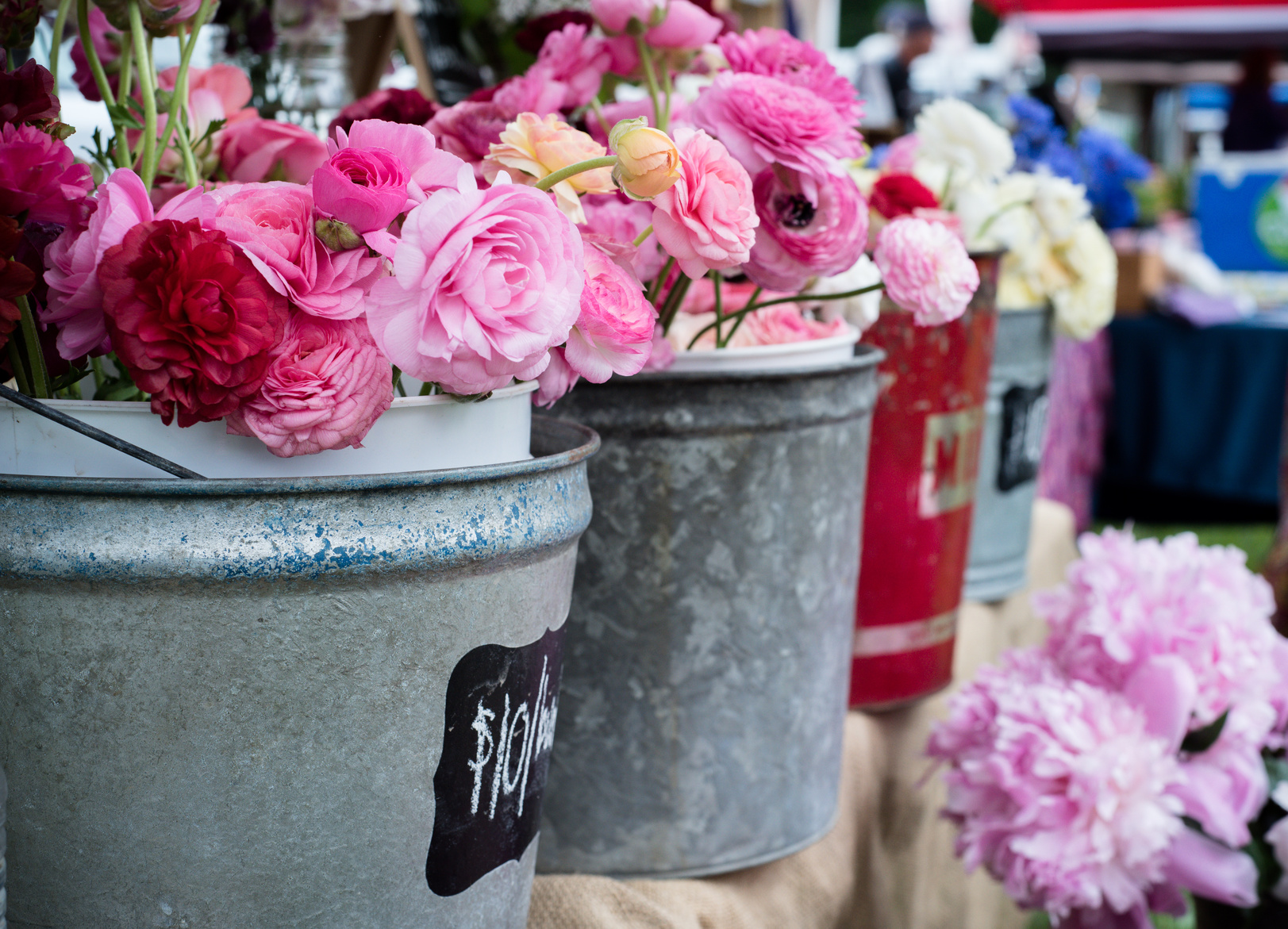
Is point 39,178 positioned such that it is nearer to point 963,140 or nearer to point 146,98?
point 146,98

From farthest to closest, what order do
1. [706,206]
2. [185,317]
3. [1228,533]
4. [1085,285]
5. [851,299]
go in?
[1228,533], [1085,285], [851,299], [706,206], [185,317]

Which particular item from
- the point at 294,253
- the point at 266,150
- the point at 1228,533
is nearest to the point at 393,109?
the point at 266,150

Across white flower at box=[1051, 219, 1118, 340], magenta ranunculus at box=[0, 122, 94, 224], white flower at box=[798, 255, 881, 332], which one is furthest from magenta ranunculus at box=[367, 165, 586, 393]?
white flower at box=[1051, 219, 1118, 340]

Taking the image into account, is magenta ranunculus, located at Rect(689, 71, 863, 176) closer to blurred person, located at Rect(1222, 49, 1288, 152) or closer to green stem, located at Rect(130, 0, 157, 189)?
green stem, located at Rect(130, 0, 157, 189)

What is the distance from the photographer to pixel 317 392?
0.44 m

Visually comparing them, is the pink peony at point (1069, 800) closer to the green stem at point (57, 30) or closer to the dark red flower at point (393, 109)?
the dark red flower at point (393, 109)

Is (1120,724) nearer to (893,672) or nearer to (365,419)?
(893,672)

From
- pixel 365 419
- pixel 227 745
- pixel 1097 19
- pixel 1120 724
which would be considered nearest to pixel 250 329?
pixel 365 419

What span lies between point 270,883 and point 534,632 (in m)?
0.15

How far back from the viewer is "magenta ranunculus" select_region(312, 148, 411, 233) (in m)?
0.44

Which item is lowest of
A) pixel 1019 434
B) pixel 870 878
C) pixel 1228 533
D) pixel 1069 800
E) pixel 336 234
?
pixel 1228 533

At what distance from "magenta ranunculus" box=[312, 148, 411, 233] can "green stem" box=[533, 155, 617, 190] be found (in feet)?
0.23

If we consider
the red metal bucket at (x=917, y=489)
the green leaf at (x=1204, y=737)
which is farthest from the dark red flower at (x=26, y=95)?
the green leaf at (x=1204, y=737)

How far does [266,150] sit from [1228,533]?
420 cm
